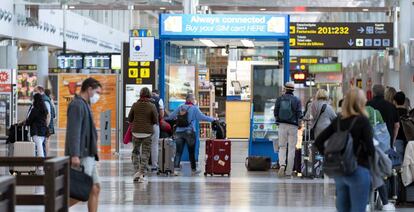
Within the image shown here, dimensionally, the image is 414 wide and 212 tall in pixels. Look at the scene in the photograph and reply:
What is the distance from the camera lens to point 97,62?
43594mm

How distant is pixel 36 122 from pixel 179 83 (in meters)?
→ 5.09

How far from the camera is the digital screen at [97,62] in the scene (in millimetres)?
43188

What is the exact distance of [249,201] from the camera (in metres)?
15.1

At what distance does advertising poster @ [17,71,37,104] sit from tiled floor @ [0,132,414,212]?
24338 millimetres

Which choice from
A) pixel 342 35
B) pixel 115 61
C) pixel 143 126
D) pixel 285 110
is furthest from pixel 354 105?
pixel 115 61

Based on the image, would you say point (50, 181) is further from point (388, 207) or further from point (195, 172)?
point (195, 172)

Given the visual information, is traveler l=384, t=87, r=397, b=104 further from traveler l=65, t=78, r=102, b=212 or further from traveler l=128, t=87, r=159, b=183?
traveler l=65, t=78, r=102, b=212

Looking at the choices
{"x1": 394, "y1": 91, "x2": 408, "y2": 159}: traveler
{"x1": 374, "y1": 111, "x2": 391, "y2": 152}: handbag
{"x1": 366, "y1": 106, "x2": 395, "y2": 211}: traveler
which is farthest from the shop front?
{"x1": 374, "y1": 111, "x2": 391, "y2": 152}: handbag

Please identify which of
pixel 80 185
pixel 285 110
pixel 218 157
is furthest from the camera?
pixel 218 157

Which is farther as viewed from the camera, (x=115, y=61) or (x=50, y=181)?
(x=115, y=61)

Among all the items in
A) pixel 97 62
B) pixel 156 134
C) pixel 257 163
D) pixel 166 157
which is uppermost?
pixel 97 62

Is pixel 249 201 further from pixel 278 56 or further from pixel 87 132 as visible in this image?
pixel 278 56

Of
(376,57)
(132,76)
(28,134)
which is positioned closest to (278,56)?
(28,134)

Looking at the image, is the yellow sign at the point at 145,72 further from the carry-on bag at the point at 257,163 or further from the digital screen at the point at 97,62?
the digital screen at the point at 97,62
